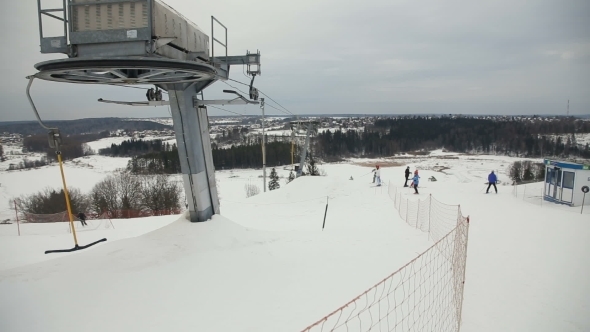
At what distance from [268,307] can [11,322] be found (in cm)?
300

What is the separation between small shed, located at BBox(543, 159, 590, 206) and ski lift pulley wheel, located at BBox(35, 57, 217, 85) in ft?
50.8

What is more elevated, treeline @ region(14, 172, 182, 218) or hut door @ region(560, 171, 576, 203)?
hut door @ region(560, 171, 576, 203)

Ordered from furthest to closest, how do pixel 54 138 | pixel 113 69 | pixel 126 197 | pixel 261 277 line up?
pixel 126 197 < pixel 261 277 < pixel 54 138 < pixel 113 69

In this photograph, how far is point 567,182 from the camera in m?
14.1

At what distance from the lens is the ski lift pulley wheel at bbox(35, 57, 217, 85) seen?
14.4 feet

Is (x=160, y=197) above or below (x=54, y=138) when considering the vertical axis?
below

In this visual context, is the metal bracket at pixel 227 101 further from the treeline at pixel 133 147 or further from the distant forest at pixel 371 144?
the treeline at pixel 133 147

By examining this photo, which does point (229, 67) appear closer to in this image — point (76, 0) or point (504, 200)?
point (76, 0)

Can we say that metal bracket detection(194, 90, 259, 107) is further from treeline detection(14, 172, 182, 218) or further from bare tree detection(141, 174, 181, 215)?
bare tree detection(141, 174, 181, 215)

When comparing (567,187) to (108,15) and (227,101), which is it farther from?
(108,15)

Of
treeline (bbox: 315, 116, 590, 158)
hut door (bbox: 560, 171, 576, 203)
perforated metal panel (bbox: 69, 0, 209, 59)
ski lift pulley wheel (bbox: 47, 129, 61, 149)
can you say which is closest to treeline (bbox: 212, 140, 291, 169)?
treeline (bbox: 315, 116, 590, 158)

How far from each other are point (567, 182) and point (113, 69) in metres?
17.1

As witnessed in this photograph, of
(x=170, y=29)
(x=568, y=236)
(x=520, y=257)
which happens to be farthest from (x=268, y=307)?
(x=568, y=236)

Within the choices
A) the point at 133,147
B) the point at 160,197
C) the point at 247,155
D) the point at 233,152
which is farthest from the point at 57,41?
the point at 133,147
